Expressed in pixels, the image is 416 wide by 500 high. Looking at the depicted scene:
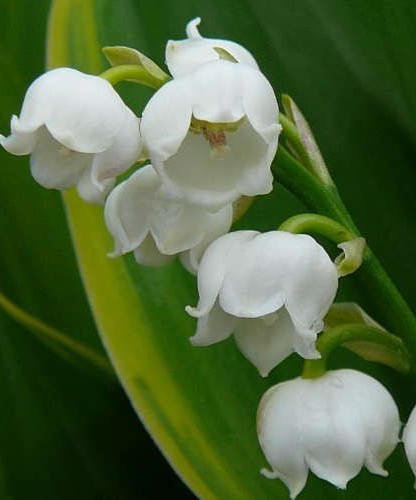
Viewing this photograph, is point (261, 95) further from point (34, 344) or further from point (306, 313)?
point (34, 344)

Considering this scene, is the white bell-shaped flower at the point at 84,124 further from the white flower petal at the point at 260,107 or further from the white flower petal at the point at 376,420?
the white flower petal at the point at 376,420

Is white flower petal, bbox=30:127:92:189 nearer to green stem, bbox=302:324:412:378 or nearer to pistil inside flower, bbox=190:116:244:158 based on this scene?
pistil inside flower, bbox=190:116:244:158

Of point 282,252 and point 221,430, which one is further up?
point 282,252

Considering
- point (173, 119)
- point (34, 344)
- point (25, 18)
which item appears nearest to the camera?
point (173, 119)

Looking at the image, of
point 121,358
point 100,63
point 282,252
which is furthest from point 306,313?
point 100,63

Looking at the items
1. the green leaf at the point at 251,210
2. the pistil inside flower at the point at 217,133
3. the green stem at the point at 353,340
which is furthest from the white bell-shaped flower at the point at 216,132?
the green leaf at the point at 251,210

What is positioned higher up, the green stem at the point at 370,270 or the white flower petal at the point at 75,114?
the white flower petal at the point at 75,114
